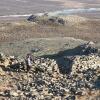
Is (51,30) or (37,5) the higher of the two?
(51,30)

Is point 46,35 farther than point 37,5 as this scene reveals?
No

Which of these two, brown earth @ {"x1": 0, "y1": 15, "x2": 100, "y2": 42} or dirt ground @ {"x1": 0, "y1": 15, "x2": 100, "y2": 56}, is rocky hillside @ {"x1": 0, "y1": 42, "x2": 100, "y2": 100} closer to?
dirt ground @ {"x1": 0, "y1": 15, "x2": 100, "y2": 56}

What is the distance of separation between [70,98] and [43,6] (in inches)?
2377

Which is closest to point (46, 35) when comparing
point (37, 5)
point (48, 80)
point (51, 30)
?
point (51, 30)

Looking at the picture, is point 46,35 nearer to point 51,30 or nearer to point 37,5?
point 51,30

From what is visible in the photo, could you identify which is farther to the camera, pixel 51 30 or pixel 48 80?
pixel 51 30

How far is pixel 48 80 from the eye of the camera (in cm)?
1510

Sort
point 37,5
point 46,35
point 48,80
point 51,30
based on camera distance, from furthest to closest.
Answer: point 37,5 < point 51,30 < point 46,35 < point 48,80

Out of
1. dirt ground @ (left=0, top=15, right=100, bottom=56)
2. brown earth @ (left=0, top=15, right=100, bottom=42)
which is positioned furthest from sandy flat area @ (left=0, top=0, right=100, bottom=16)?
dirt ground @ (left=0, top=15, right=100, bottom=56)

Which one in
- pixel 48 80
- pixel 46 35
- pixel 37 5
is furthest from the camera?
pixel 37 5

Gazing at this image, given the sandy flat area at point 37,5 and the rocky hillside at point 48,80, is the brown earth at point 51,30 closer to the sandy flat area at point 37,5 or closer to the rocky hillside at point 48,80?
the sandy flat area at point 37,5

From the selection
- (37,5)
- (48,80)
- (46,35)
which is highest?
(48,80)

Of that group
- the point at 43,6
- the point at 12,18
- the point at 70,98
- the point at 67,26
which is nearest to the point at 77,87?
the point at 70,98

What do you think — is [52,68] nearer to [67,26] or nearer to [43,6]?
[67,26]
